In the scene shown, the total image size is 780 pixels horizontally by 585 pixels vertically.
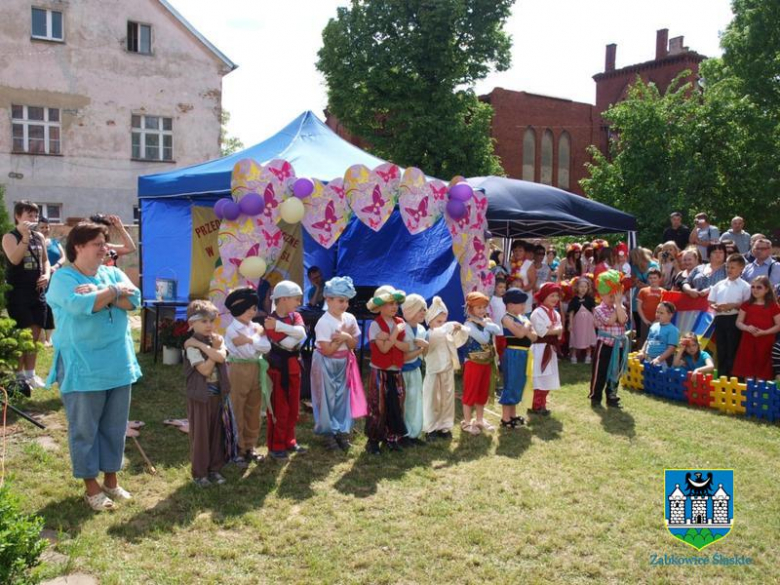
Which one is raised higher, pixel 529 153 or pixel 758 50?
pixel 758 50

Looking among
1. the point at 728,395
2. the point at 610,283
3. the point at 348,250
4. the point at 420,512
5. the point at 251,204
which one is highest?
the point at 251,204

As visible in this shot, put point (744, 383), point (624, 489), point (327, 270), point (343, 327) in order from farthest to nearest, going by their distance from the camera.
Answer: point (327, 270)
point (744, 383)
point (343, 327)
point (624, 489)

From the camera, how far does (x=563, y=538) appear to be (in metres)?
4.10

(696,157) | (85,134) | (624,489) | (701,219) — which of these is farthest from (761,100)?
(85,134)

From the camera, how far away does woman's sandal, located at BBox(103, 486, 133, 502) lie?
14.8 feet

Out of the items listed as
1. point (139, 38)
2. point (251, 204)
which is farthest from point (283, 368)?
point (139, 38)

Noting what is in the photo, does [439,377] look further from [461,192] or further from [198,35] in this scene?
[198,35]

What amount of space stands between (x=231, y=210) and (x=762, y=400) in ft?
18.8

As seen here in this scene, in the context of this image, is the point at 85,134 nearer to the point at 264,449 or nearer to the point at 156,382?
the point at 156,382

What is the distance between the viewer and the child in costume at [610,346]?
720 cm

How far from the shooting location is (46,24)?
1995cm

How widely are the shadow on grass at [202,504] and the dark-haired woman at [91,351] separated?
345 mm

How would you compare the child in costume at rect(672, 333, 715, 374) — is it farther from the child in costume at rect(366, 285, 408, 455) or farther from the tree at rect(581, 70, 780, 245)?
the tree at rect(581, 70, 780, 245)

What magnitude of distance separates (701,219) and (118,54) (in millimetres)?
17590
